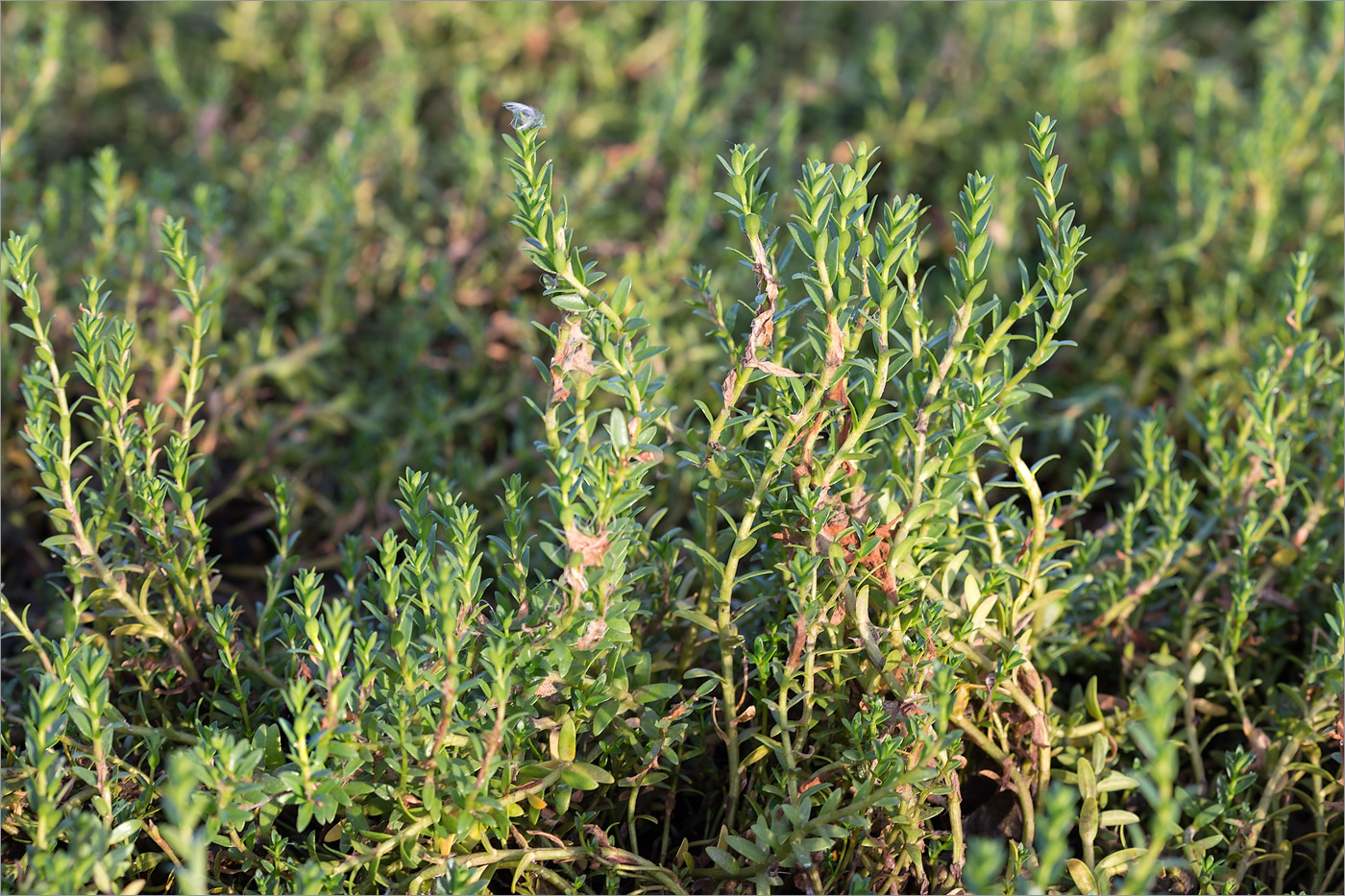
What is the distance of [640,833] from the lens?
1.77 meters

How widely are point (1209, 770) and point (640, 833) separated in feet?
3.25

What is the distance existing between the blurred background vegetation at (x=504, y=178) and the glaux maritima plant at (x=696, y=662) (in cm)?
57

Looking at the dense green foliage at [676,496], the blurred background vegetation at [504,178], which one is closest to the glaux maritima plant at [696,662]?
the dense green foliage at [676,496]

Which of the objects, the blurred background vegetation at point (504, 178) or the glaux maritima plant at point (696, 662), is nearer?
the glaux maritima plant at point (696, 662)

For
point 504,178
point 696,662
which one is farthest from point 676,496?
point 504,178

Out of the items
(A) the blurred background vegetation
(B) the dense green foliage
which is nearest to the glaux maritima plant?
(B) the dense green foliage

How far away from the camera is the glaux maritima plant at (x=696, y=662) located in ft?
4.73

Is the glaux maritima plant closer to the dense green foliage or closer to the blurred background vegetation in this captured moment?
the dense green foliage

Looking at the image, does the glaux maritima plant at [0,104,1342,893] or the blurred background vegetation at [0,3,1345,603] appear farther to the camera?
the blurred background vegetation at [0,3,1345,603]

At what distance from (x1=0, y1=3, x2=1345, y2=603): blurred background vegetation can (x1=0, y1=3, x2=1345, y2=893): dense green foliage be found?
0.02 m

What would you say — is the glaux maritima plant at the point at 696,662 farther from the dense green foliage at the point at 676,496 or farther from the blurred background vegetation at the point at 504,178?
the blurred background vegetation at the point at 504,178

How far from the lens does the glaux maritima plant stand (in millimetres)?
1442

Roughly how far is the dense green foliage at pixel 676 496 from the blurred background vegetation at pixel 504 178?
0.02 meters

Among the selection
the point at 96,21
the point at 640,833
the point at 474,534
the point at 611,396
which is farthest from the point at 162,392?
the point at 96,21
